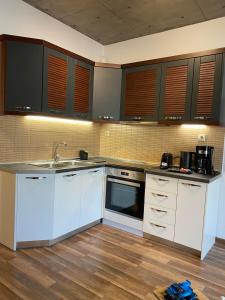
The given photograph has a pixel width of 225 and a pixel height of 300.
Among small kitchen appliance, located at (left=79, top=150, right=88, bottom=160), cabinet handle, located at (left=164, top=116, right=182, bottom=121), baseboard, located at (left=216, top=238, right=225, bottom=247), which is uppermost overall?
cabinet handle, located at (left=164, top=116, right=182, bottom=121)

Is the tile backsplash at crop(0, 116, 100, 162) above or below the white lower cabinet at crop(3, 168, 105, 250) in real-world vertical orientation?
above

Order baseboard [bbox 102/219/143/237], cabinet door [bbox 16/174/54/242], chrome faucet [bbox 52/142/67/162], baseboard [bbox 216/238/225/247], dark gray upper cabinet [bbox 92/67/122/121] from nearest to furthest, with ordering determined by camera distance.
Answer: cabinet door [bbox 16/174/54/242]
baseboard [bbox 216/238/225/247]
baseboard [bbox 102/219/143/237]
chrome faucet [bbox 52/142/67/162]
dark gray upper cabinet [bbox 92/67/122/121]

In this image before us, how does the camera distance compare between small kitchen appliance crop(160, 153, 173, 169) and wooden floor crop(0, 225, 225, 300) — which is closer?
wooden floor crop(0, 225, 225, 300)

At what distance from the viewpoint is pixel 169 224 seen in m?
2.68

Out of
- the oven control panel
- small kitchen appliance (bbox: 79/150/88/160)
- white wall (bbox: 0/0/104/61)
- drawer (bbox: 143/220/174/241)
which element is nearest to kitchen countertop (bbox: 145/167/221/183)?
the oven control panel

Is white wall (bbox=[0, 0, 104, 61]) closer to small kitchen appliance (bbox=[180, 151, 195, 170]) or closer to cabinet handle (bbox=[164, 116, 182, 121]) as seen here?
cabinet handle (bbox=[164, 116, 182, 121])

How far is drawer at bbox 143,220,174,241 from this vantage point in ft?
8.80

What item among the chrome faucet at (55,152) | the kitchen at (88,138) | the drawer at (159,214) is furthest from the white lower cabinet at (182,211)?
the chrome faucet at (55,152)

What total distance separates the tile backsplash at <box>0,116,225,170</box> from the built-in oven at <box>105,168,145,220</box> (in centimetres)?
61

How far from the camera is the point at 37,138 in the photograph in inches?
118

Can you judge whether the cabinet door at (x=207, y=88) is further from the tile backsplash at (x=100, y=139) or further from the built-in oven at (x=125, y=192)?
the built-in oven at (x=125, y=192)

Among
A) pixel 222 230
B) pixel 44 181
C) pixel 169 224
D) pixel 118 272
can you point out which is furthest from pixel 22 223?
pixel 222 230

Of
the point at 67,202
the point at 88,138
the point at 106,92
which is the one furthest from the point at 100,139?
the point at 67,202

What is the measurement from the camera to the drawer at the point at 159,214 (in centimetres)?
266
